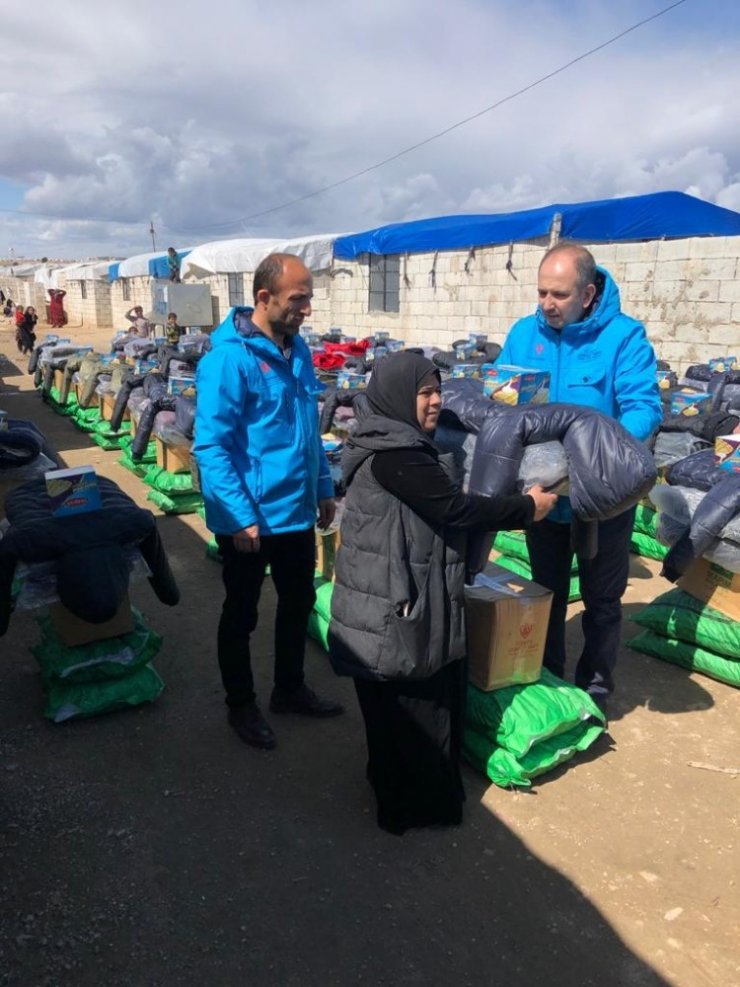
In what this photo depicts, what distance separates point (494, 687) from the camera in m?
2.62

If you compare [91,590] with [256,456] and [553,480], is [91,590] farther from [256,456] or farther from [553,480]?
[553,480]

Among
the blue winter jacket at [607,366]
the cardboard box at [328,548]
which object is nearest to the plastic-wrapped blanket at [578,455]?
the blue winter jacket at [607,366]

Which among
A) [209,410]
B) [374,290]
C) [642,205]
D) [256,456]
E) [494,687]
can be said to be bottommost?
[494,687]

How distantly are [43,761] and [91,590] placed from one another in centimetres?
69

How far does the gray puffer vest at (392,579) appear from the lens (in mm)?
2059

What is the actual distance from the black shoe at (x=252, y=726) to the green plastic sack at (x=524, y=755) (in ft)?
2.59

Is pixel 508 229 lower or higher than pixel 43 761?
higher

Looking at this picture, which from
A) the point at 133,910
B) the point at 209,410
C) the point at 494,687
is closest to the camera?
the point at 133,910

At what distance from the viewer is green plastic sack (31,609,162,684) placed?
9.55ft

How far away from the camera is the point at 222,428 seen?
243 cm

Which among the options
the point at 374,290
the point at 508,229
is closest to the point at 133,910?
the point at 508,229

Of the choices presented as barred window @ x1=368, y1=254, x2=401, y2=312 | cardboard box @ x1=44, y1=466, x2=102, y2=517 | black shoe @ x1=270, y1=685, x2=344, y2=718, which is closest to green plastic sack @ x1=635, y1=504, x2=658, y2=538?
black shoe @ x1=270, y1=685, x2=344, y2=718

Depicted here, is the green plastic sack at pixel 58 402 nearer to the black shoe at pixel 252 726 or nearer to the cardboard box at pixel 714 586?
the black shoe at pixel 252 726

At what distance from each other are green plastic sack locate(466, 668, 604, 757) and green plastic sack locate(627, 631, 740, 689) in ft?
3.23
